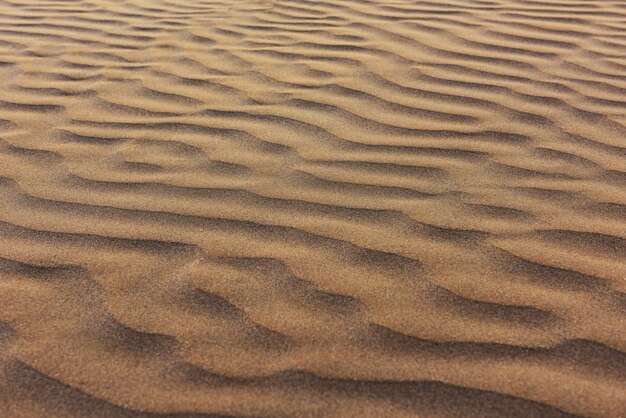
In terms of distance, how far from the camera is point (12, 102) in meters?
2.37

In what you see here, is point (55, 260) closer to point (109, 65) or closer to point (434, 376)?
point (434, 376)

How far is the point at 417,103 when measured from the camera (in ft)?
7.56

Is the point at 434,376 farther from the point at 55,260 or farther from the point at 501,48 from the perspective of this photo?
the point at 501,48

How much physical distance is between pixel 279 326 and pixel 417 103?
1359 mm

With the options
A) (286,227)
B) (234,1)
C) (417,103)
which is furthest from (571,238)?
(234,1)

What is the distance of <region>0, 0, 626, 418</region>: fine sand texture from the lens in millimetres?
1180

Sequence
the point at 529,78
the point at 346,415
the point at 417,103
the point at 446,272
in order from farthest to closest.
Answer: the point at 529,78 → the point at 417,103 → the point at 446,272 → the point at 346,415

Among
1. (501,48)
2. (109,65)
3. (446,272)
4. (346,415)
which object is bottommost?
(346,415)

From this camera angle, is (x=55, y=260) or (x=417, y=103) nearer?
(x=55, y=260)

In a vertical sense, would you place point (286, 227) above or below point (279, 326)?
above

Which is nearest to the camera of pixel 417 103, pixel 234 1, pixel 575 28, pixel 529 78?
pixel 417 103

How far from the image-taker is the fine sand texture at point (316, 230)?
1180 millimetres

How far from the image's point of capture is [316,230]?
1583 millimetres

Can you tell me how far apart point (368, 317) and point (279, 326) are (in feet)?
0.72
